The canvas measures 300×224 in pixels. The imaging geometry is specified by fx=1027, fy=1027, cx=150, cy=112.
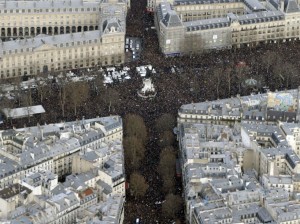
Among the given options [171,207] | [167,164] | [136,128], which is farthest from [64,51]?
[171,207]

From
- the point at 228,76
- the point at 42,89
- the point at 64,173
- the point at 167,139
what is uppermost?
the point at 228,76

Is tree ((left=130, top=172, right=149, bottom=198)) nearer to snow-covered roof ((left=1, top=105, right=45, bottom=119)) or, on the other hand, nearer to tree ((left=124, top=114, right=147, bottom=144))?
tree ((left=124, top=114, right=147, bottom=144))

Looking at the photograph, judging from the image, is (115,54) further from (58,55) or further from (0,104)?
(0,104)

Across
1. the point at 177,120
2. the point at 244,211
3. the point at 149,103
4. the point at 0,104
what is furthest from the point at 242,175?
the point at 0,104

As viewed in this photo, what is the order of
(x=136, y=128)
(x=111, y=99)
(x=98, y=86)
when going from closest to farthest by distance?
(x=136, y=128) < (x=111, y=99) < (x=98, y=86)

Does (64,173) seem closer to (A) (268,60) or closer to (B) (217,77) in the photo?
(B) (217,77)

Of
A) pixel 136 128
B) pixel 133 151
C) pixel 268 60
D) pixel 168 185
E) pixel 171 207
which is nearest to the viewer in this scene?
pixel 171 207

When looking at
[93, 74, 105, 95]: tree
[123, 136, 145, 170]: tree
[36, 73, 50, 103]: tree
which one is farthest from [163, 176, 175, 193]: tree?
[36, 73, 50, 103]: tree
